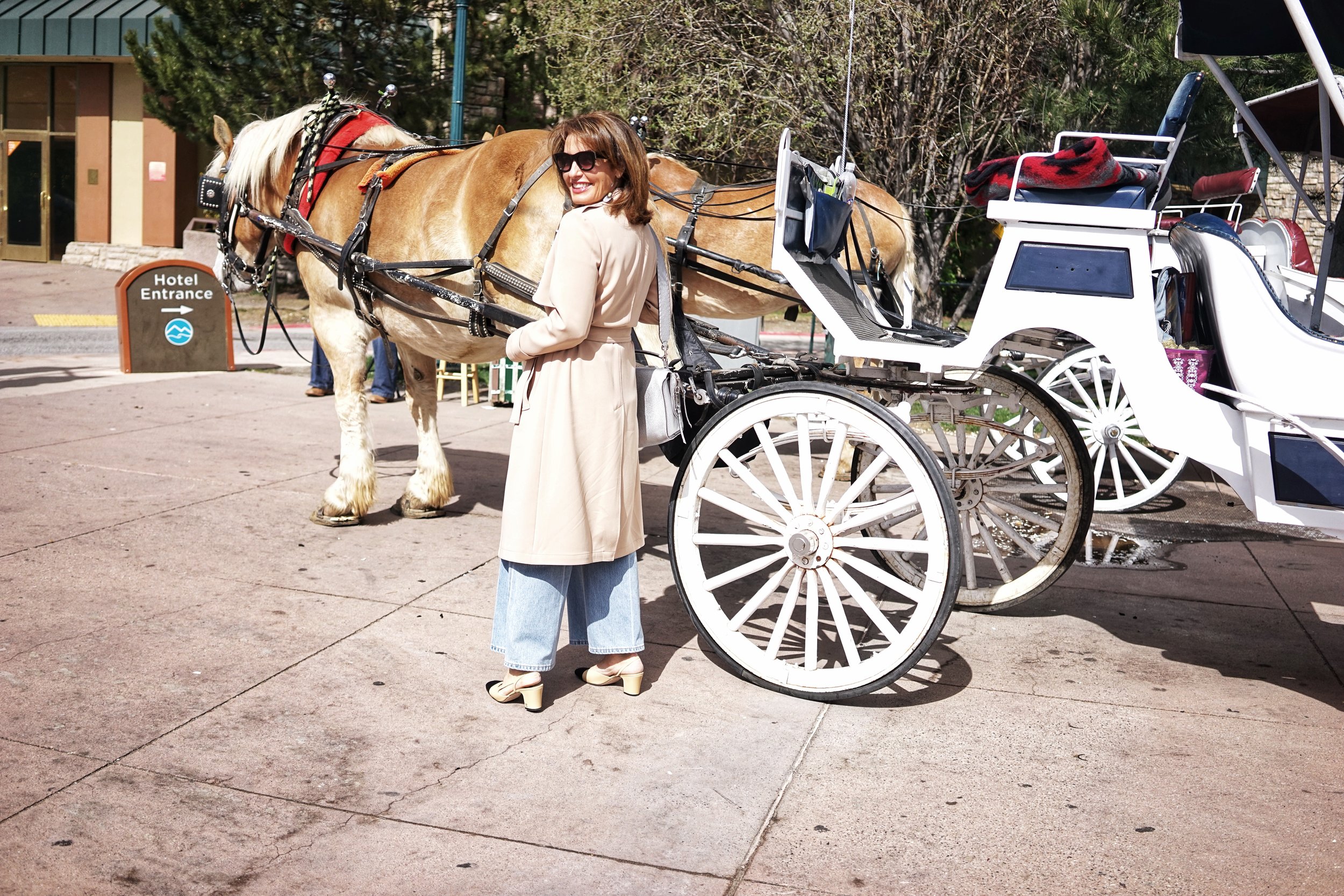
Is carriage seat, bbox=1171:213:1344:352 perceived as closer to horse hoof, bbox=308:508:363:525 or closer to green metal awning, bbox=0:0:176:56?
horse hoof, bbox=308:508:363:525

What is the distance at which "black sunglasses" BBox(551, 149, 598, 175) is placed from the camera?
12.6 feet

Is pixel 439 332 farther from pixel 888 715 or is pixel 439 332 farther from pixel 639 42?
pixel 639 42

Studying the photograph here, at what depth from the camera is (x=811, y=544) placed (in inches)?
161

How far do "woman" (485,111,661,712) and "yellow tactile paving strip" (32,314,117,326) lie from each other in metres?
13.2

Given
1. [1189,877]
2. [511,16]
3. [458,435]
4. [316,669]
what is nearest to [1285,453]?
[1189,877]

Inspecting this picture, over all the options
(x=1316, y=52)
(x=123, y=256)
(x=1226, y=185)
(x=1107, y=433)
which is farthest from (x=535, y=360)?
(x=123, y=256)

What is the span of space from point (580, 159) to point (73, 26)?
21.3 metres

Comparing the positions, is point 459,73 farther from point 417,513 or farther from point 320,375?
point 417,513

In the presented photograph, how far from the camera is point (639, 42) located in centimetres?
1249

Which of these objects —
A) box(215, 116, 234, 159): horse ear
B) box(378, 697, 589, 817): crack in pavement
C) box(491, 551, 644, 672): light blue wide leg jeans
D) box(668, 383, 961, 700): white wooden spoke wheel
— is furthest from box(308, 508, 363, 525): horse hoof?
box(668, 383, 961, 700): white wooden spoke wheel

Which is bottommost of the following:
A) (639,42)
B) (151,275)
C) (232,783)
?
(232,783)

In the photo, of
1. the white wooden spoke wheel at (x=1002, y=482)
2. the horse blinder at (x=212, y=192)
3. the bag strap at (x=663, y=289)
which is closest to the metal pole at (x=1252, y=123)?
the white wooden spoke wheel at (x=1002, y=482)

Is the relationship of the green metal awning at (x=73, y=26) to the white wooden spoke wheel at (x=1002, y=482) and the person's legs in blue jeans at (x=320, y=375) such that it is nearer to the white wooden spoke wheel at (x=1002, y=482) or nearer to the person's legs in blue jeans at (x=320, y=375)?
the person's legs in blue jeans at (x=320, y=375)

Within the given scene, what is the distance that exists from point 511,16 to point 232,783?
14.5 metres
